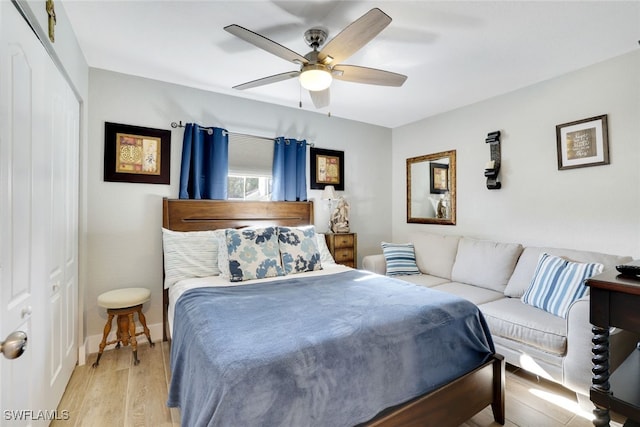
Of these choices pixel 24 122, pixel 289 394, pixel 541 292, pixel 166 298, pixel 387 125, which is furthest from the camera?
pixel 387 125

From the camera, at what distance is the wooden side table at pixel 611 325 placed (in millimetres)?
1128

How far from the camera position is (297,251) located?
2.80m

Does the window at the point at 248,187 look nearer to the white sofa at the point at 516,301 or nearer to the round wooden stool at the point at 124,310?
the round wooden stool at the point at 124,310

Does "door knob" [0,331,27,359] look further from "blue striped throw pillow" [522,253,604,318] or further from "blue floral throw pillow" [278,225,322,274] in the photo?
"blue striped throw pillow" [522,253,604,318]

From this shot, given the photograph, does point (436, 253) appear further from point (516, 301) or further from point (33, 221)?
point (33, 221)

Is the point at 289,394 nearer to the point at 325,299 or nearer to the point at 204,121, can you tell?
the point at 325,299

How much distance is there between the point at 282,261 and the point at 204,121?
5.89ft

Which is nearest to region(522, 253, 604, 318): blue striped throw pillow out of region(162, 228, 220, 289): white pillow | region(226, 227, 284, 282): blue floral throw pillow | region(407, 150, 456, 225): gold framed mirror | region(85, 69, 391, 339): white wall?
region(407, 150, 456, 225): gold framed mirror

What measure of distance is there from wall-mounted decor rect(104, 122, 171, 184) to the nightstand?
1.96 m

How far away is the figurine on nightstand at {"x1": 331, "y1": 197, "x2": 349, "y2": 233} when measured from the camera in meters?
3.87

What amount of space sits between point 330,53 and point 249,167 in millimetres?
1899

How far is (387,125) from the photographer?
4609 millimetres

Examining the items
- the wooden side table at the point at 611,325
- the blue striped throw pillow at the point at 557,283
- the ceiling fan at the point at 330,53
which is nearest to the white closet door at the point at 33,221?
the ceiling fan at the point at 330,53

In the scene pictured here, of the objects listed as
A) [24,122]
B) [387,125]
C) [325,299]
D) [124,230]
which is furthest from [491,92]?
[124,230]
